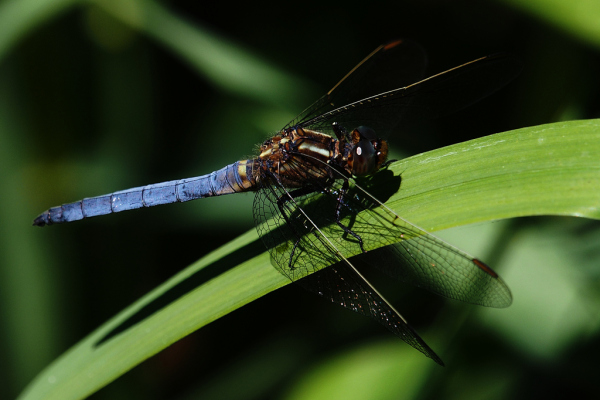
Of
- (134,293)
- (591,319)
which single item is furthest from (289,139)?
(591,319)

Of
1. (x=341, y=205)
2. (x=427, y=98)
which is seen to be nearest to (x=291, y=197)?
(x=341, y=205)

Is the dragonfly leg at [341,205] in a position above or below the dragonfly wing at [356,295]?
above

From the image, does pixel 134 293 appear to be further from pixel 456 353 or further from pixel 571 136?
pixel 571 136

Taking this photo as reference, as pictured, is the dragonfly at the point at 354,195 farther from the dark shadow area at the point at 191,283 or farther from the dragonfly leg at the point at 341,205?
the dark shadow area at the point at 191,283

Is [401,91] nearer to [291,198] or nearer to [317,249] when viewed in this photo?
[291,198]

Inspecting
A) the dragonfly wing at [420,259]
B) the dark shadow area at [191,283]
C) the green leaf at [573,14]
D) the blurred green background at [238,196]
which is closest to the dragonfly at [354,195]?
the dragonfly wing at [420,259]
